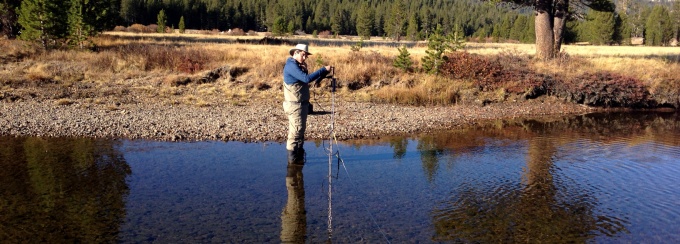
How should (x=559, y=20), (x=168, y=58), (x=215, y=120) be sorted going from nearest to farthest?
(x=215, y=120), (x=168, y=58), (x=559, y=20)

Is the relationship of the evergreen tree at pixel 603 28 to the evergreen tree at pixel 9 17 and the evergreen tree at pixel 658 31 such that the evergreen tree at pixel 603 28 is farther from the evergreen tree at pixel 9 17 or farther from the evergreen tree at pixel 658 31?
the evergreen tree at pixel 9 17

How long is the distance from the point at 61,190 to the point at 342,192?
4.72 m

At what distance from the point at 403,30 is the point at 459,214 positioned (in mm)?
97846

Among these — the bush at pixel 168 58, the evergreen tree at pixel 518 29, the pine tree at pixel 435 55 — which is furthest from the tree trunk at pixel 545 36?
the evergreen tree at pixel 518 29

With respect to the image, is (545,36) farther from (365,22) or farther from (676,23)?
(676,23)

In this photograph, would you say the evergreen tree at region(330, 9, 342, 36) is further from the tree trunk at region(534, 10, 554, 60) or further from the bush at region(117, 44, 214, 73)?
the bush at region(117, 44, 214, 73)

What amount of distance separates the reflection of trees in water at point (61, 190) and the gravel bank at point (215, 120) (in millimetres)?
1182

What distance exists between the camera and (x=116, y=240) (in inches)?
257

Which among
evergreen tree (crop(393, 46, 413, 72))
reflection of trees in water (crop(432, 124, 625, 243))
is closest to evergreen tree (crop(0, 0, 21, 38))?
evergreen tree (crop(393, 46, 413, 72))

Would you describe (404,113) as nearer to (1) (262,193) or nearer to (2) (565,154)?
(2) (565,154)

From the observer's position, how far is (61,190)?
8461mm

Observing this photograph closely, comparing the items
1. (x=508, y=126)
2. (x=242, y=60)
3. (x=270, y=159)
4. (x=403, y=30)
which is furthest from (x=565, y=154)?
(x=403, y=30)

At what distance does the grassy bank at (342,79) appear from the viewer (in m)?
20.0

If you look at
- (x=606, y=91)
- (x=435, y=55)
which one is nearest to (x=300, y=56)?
(x=435, y=55)
